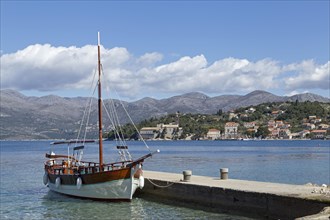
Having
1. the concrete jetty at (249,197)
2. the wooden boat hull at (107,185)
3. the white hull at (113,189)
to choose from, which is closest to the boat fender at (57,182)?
the wooden boat hull at (107,185)

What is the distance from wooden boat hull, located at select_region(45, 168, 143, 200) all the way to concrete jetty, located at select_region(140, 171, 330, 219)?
1633 mm

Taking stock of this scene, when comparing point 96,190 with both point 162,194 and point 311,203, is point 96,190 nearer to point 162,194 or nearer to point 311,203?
point 162,194

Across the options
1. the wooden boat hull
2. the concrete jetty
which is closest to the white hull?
the wooden boat hull

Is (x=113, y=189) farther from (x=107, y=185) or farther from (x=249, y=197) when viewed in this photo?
(x=249, y=197)

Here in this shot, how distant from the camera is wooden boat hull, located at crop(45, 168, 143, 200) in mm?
30373

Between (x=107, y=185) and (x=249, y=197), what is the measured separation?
32.7 ft

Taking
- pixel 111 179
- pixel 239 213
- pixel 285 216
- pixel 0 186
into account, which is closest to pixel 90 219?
pixel 111 179

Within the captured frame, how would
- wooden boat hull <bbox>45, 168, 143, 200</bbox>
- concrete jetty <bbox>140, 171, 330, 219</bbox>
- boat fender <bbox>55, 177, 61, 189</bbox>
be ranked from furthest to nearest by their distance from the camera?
boat fender <bbox>55, 177, 61, 189</bbox> < wooden boat hull <bbox>45, 168, 143, 200</bbox> < concrete jetty <bbox>140, 171, 330, 219</bbox>

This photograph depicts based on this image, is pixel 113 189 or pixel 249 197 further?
pixel 113 189

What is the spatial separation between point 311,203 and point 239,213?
4.27 metres

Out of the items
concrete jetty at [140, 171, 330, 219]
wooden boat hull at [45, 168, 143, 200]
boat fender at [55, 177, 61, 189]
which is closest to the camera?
concrete jetty at [140, 171, 330, 219]

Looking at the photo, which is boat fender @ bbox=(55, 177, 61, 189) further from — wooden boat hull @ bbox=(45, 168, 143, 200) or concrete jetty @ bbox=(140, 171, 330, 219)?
concrete jetty @ bbox=(140, 171, 330, 219)

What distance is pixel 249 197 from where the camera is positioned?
78.0 ft

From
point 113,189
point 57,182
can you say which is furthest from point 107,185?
point 57,182
